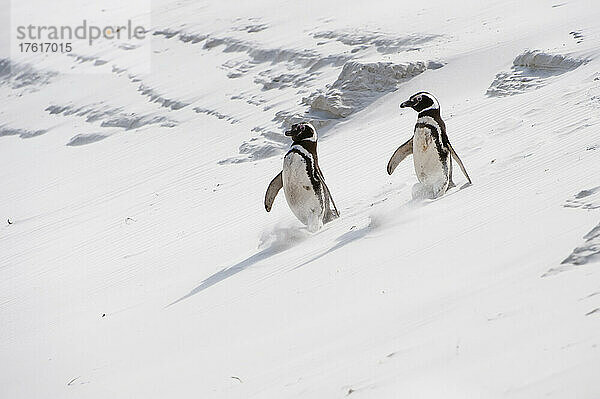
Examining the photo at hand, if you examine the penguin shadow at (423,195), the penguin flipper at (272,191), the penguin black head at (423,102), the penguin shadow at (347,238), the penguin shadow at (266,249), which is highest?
the penguin black head at (423,102)

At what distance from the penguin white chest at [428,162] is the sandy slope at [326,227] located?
0.28 metres

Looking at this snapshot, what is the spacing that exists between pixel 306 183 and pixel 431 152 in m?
1.20

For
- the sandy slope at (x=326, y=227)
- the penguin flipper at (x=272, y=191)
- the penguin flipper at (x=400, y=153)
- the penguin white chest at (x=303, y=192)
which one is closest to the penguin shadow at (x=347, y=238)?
the sandy slope at (x=326, y=227)

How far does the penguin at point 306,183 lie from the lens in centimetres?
775

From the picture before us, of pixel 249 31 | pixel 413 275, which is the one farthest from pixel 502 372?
pixel 249 31

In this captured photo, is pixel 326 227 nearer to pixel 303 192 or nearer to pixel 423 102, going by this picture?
pixel 303 192

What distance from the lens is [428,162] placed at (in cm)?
741

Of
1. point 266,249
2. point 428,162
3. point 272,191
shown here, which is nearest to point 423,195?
point 428,162

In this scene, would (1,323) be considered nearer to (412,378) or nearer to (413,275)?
(413,275)

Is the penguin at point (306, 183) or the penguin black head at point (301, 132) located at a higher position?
the penguin black head at point (301, 132)

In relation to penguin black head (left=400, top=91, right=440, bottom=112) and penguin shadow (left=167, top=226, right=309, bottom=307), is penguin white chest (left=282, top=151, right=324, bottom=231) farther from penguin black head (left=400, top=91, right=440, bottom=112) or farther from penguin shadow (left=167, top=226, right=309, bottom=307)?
penguin black head (left=400, top=91, right=440, bottom=112)

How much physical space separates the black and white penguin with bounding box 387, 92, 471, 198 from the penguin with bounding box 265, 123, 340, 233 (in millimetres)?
902

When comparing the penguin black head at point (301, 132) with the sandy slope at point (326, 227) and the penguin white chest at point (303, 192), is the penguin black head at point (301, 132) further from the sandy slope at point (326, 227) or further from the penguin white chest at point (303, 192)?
the sandy slope at point (326, 227)

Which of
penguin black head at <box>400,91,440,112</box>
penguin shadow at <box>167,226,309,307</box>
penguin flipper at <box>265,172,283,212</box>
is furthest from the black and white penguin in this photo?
penguin flipper at <box>265,172,283,212</box>
